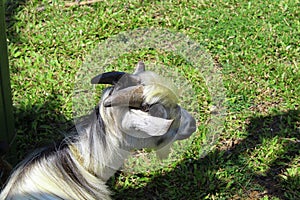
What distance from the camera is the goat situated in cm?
340

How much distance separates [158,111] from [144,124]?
0.39 feet

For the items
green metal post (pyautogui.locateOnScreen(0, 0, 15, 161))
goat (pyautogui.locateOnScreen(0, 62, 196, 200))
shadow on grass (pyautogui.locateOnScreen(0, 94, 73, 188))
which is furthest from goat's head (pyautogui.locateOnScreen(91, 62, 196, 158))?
shadow on grass (pyautogui.locateOnScreen(0, 94, 73, 188))

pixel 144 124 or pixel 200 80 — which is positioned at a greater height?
pixel 144 124

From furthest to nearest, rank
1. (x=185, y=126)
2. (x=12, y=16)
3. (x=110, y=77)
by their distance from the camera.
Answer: (x=12, y=16), (x=185, y=126), (x=110, y=77)

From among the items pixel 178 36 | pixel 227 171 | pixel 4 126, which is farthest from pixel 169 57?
pixel 4 126

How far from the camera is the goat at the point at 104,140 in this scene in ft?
11.2

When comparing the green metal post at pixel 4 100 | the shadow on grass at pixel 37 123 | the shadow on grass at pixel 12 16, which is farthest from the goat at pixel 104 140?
the shadow on grass at pixel 12 16

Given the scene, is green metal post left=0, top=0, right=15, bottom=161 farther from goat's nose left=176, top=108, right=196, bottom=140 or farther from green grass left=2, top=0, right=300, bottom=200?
goat's nose left=176, top=108, right=196, bottom=140

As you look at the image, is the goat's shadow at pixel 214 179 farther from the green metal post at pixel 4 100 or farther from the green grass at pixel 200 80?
the green metal post at pixel 4 100

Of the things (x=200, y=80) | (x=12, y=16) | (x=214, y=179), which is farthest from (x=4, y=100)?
(x=12, y=16)

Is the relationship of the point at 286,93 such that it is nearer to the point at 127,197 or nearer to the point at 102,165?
the point at 127,197

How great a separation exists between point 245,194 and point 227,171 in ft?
0.85

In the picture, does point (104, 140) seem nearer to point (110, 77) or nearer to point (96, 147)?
point (96, 147)

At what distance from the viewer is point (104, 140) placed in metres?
3.57
